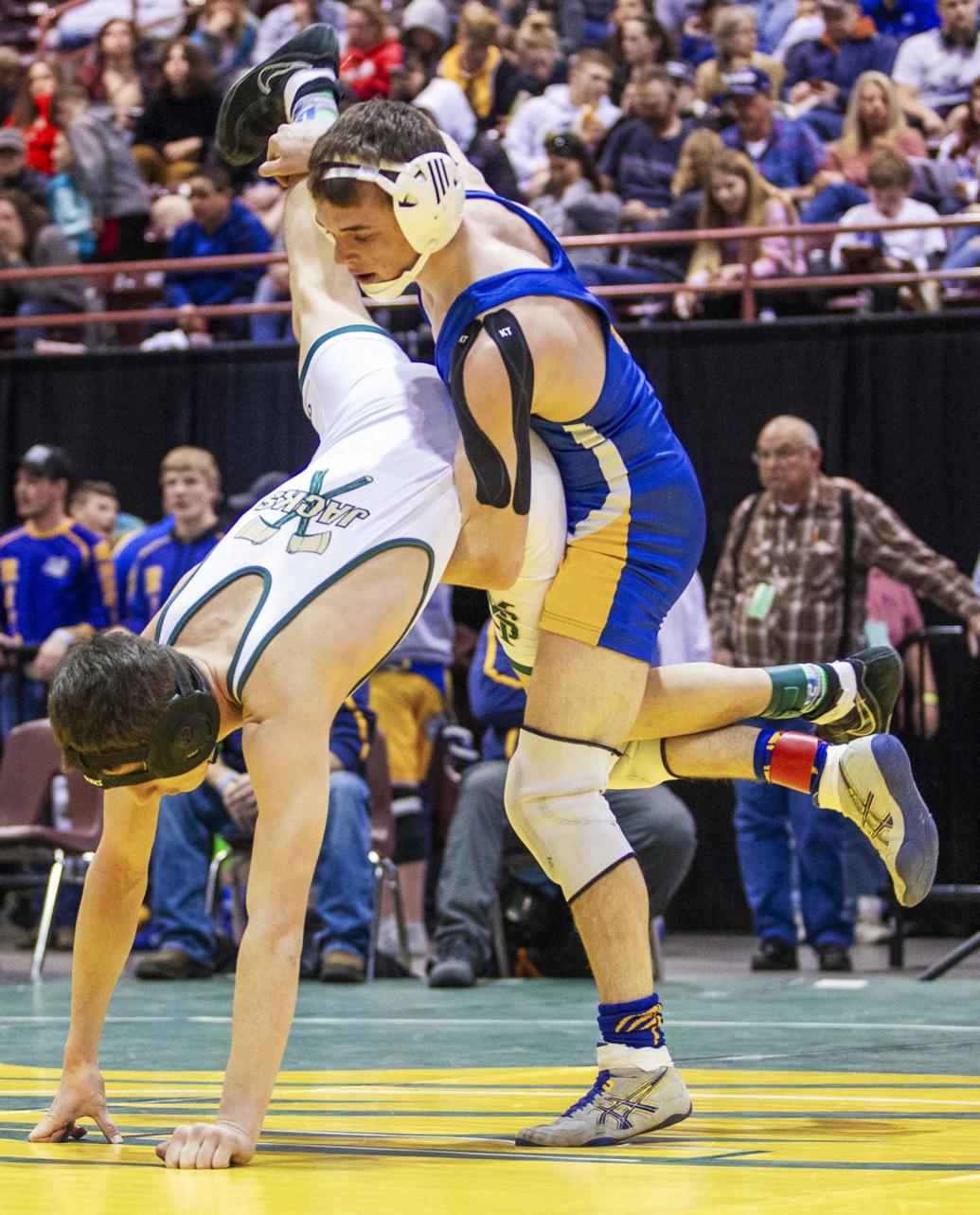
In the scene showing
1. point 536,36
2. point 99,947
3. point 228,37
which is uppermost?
point 228,37

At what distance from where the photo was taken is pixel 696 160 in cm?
991

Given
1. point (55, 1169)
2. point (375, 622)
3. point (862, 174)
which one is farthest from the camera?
point (862, 174)

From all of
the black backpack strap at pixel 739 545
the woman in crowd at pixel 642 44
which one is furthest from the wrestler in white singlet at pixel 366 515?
the woman in crowd at pixel 642 44

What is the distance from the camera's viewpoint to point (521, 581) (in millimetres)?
3523

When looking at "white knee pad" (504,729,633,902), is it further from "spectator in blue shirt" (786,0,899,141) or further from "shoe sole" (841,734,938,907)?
"spectator in blue shirt" (786,0,899,141)

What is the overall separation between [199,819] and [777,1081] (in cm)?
361

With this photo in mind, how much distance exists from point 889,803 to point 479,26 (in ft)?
29.4

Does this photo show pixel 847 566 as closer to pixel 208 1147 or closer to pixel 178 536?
pixel 178 536

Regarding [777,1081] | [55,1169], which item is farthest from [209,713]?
[777,1081]

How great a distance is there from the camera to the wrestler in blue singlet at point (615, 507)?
11.5ft

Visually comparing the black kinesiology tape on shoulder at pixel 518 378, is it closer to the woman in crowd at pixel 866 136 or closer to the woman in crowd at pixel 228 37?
the woman in crowd at pixel 866 136

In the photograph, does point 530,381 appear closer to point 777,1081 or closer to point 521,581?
point 521,581

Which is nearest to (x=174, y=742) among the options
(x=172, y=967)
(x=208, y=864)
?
(x=172, y=967)

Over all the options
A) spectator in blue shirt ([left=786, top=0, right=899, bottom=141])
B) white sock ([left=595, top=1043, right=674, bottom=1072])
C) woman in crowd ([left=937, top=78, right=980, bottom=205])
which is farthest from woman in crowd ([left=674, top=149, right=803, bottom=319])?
white sock ([left=595, top=1043, right=674, bottom=1072])
